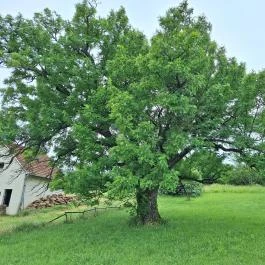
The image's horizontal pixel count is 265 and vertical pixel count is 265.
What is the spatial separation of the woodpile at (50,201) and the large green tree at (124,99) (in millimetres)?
15659

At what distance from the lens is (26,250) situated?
17.4 metres

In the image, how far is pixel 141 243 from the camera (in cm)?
1694

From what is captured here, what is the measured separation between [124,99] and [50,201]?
78.6 ft

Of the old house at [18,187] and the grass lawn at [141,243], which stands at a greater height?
the old house at [18,187]

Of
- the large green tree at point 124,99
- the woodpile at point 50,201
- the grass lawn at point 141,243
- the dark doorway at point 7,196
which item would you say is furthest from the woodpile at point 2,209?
the large green tree at point 124,99

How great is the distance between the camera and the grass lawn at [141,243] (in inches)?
586

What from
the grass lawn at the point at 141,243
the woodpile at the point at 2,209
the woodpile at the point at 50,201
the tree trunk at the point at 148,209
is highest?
the woodpile at the point at 50,201

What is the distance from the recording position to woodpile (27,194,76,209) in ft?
123

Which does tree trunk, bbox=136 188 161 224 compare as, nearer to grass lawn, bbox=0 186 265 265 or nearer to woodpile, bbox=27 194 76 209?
grass lawn, bbox=0 186 265 265

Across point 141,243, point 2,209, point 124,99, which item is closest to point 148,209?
point 141,243

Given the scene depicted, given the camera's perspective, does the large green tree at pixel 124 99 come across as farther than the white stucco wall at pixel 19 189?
No

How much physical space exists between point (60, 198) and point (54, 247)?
899 inches

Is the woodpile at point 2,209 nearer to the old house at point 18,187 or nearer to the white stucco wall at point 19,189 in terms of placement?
the old house at point 18,187

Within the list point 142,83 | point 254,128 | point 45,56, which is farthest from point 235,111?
point 45,56
